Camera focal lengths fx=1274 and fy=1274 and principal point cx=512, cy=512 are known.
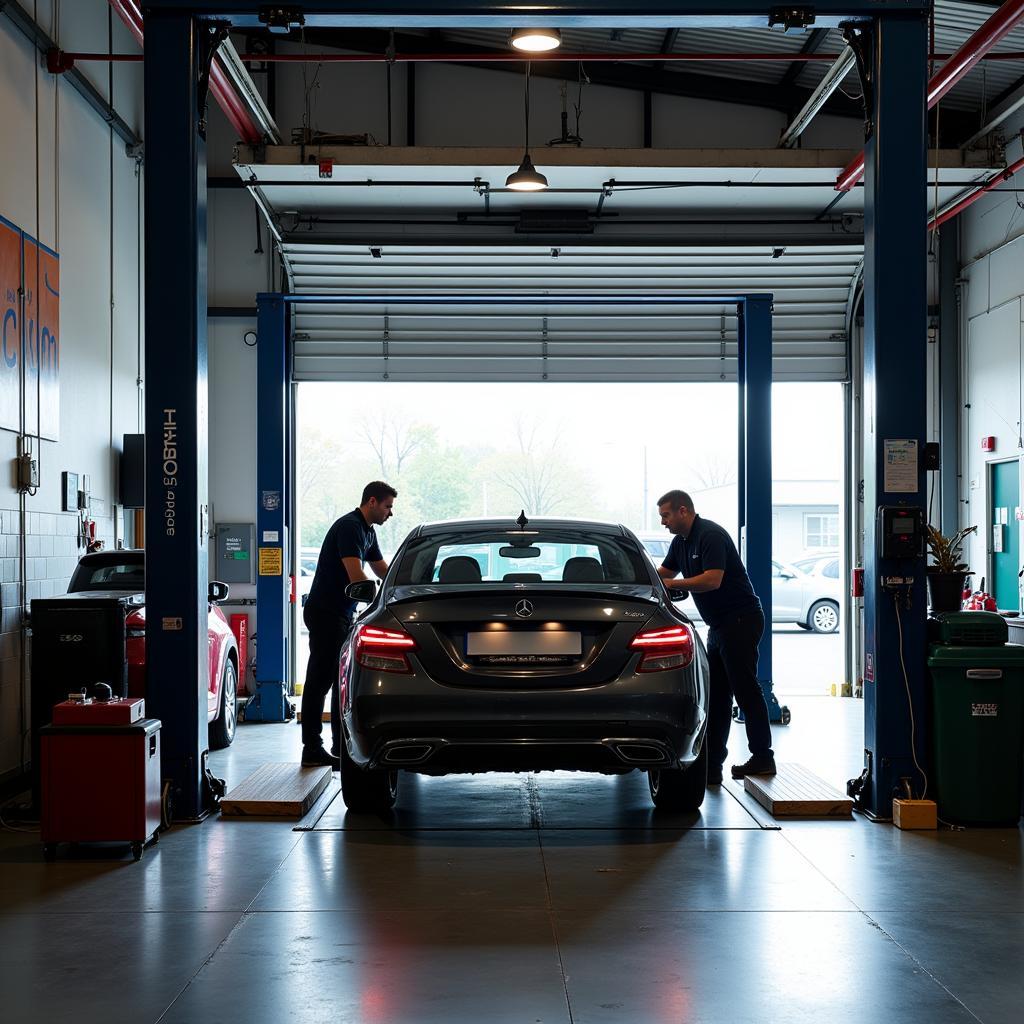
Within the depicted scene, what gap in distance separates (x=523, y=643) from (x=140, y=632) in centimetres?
341

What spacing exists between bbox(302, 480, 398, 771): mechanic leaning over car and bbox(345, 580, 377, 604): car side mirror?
998mm

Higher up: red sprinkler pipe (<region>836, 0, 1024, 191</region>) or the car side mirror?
red sprinkler pipe (<region>836, 0, 1024, 191</region>)

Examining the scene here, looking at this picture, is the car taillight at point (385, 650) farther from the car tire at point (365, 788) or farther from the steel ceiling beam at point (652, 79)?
the steel ceiling beam at point (652, 79)

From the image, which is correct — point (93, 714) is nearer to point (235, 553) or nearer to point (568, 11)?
point (568, 11)

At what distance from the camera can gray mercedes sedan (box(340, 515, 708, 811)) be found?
5539mm

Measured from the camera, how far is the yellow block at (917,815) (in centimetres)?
635

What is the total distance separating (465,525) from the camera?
6.54m

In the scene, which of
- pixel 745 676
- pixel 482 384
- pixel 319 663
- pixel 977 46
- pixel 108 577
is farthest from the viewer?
pixel 482 384

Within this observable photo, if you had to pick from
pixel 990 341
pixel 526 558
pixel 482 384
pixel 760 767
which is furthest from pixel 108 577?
pixel 990 341

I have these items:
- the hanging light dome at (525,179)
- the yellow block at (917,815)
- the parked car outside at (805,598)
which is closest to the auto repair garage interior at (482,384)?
the yellow block at (917,815)

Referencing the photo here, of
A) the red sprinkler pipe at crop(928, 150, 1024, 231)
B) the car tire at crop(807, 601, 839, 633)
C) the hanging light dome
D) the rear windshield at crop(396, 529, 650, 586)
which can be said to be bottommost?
the car tire at crop(807, 601, 839, 633)

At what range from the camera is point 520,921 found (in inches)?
181

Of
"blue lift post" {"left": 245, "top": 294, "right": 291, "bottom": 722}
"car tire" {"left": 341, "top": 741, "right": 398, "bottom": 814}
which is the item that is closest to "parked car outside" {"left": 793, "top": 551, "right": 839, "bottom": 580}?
"blue lift post" {"left": 245, "top": 294, "right": 291, "bottom": 722}

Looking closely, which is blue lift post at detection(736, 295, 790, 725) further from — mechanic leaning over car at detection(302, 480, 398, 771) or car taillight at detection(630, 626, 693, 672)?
car taillight at detection(630, 626, 693, 672)
